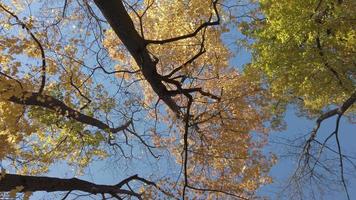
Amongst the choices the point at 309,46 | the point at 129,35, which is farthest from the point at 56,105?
the point at 309,46

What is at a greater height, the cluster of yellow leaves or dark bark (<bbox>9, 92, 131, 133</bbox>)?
the cluster of yellow leaves

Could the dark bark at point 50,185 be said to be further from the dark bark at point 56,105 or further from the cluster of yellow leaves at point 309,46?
the cluster of yellow leaves at point 309,46

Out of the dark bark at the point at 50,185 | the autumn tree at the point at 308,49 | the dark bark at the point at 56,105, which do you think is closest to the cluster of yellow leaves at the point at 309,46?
the autumn tree at the point at 308,49

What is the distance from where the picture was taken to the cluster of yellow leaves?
1030 cm

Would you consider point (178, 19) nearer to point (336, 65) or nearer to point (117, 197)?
point (336, 65)

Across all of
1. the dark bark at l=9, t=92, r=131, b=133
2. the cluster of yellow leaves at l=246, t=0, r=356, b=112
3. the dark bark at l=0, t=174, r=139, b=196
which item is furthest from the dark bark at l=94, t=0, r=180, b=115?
the cluster of yellow leaves at l=246, t=0, r=356, b=112

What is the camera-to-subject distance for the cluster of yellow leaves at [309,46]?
33.8 ft

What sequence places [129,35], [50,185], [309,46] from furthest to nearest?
[309,46], [129,35], [50,185]

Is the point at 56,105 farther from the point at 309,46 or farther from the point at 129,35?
the point at 309,46

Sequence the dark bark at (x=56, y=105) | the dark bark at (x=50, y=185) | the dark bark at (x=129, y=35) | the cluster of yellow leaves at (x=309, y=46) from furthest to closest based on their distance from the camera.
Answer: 1. the cluster of yellow leaves at (x=309, y=46)
2. the dark bark at (x=56, y=105)
3. the dark bark at (x=129, y=35)
4. the dark bark at (x=50, y=185)

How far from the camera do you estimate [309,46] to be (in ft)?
37.5

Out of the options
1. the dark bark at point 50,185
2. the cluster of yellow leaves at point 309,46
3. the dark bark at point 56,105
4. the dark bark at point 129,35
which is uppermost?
the cluster of yellow leaves at point 309,46

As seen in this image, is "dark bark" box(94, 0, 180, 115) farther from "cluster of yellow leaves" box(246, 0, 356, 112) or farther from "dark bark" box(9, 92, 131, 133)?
"cluster of yellow leaves" box(246, 0, 356, 112)

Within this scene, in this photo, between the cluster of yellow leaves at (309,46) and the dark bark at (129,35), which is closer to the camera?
the dark bark at (129,35)
